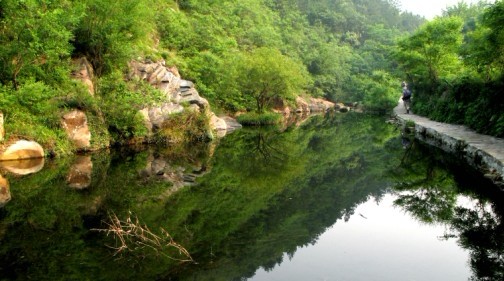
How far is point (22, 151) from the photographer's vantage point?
58.0 ft

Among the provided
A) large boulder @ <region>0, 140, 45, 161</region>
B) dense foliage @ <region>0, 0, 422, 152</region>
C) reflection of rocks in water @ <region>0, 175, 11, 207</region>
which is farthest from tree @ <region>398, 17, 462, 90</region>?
reflection of rocks in water @ <region>0, 175, 11, 207</region>

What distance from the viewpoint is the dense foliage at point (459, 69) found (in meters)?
17.0

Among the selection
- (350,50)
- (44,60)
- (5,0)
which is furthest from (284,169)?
(350,50)

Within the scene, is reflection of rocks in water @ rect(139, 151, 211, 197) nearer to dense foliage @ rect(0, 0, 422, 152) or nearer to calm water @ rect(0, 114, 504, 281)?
calm water @ rect(0, 114, 504, 281)

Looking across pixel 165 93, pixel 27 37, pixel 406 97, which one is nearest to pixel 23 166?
pixel 27 37

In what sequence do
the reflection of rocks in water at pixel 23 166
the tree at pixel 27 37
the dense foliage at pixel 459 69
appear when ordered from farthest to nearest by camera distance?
the tree at pixel 27 37, the dense foliage at pixel 459 69, the reflection of rocks in water at pixel 23 166

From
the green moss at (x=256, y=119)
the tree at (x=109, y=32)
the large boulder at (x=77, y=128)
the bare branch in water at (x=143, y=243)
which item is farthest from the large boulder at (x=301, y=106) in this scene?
the bare branch in water at (x=143, y=243)

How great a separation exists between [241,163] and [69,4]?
44.5ft

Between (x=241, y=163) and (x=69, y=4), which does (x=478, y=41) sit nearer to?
(x=241, y=163)

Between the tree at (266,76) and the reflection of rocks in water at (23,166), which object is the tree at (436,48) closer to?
the tree at (266,76)

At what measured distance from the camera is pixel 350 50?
85250mm

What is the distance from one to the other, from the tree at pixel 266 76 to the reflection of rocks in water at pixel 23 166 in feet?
79.0

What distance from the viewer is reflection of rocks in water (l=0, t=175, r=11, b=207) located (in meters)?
10.6

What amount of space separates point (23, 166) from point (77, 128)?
193 inches
